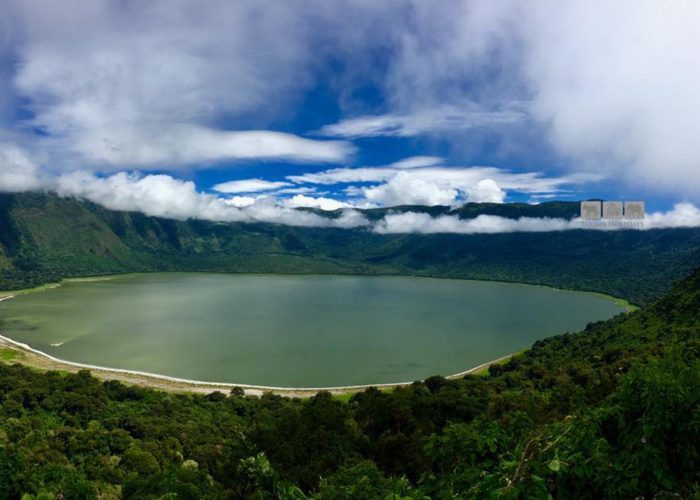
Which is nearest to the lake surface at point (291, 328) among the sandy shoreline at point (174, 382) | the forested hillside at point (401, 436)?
the sandy shoreline at point (174, 382)

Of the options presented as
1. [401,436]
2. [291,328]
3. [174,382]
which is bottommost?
[291,328]

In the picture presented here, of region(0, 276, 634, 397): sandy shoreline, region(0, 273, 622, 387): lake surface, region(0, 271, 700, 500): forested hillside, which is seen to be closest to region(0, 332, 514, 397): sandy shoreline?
region(0, 276, 634, 397): sandy shoreline

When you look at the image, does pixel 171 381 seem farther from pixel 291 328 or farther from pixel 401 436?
pixel 401 436

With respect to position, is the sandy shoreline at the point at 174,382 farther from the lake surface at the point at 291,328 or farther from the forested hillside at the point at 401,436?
the forested hillside at the point at 401,436

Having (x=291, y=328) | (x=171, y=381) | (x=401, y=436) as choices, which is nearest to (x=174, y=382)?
(x=171, y=381)

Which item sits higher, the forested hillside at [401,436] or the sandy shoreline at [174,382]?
the forested hillside at [401,436]

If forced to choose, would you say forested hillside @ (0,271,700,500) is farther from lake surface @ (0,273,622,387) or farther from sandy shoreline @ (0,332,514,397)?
lake surface @ (0,273,622,387)

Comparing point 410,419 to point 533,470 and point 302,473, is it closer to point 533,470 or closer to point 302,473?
point 302,473
